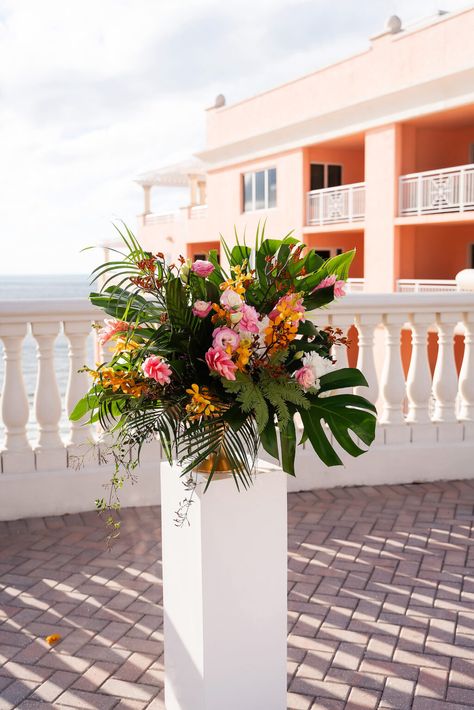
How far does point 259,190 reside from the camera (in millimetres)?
28016

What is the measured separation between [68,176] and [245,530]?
5136 inches

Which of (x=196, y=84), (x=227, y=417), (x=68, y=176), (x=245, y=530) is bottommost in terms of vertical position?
(x=245, y=530)

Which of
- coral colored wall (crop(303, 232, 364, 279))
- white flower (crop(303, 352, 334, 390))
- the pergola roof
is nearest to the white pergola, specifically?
the pergola roof

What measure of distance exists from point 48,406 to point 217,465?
2.79 meters

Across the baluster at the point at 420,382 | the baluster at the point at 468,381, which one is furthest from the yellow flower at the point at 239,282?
the baluster at the point at 468,381

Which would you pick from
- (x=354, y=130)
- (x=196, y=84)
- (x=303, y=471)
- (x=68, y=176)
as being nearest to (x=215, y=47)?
(x=196, y=84)

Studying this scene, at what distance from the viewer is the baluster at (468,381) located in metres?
5.88

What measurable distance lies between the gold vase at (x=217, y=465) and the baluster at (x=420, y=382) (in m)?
3.38

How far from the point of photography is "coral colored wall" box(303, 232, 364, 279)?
2573 centimetres

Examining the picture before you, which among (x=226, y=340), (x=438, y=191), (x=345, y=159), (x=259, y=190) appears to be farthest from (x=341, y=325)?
(x=259, y=190)

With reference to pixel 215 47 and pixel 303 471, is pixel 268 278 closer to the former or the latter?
pixel 303 471

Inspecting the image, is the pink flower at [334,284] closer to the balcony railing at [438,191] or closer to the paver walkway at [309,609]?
the paver walkway at [309,609]

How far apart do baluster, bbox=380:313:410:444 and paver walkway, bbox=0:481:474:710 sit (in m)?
0.63

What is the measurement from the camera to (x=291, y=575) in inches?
165
